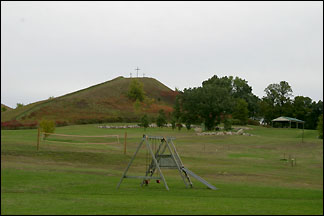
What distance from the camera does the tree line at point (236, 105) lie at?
83.6 m

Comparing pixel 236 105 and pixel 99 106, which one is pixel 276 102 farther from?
pixel 99 106

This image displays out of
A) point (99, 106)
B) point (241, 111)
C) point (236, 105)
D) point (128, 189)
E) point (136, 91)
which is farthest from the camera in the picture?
point (136, 91)

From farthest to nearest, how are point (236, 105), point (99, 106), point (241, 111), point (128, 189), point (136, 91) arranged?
point (136, 91) → point (99, 106) → point (241, 111) → point (236, 105) → point (128, 189)

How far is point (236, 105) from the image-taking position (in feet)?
317

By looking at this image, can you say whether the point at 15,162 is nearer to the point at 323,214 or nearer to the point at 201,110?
the point at 323,214

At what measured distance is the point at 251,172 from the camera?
2939 centimetres

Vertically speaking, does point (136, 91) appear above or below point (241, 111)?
above

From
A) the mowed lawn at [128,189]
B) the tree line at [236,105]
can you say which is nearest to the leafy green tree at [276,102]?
the tree line at [236,105]

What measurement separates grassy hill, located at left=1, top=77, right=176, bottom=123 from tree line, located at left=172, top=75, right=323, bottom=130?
60.0 ft

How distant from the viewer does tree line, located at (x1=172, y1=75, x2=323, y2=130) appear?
83.6 meters

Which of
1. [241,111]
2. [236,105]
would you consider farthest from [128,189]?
[241,111]

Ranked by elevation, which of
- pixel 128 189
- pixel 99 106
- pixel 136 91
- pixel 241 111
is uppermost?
pixel 136 91

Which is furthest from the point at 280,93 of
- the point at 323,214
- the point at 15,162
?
the point at 323,214

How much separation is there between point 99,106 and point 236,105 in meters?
36.8
